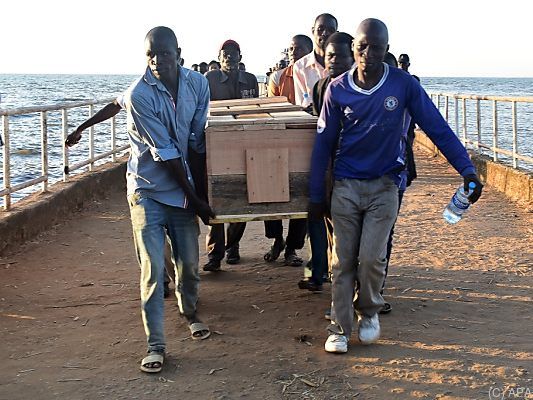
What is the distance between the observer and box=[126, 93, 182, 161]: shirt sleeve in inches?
185

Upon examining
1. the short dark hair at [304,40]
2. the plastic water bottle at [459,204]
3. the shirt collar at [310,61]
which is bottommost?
the plastic water bottle at [459,204]

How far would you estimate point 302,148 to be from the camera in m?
5.04

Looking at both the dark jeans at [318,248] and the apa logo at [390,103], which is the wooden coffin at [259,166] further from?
the dark jeans at [318,248]

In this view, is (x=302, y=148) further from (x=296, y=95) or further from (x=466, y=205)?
(x=296, y=95)

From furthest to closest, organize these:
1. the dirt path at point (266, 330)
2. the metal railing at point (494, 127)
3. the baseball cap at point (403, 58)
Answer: the baseball cap at point (403, 58) < the metal railing at point (494, 127) < the dirt path at point (266, 330)

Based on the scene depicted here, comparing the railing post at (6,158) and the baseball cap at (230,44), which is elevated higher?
the baseball cap at (230,44)

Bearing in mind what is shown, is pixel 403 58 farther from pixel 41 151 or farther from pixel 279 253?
pixel 279 253

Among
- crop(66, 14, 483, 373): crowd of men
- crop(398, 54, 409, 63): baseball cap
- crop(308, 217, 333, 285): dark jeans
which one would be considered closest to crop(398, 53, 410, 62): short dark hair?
crop(398, 54, 409, 63): baseball cap

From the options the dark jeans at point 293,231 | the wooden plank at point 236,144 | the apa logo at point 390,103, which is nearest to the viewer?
the apa logo at point 390,103

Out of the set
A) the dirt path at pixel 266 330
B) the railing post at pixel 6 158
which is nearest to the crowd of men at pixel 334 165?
the dirt path at pixel 266 330

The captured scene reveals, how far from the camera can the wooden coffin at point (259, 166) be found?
492cm

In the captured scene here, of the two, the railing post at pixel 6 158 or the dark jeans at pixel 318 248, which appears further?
the railing post at pixel 6 158

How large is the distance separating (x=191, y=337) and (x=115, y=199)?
20.1 feet

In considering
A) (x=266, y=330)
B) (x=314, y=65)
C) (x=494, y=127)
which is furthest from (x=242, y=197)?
(x=494, y=127)
